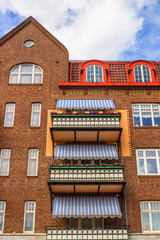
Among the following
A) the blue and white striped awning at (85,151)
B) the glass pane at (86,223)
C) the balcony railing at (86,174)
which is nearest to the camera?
the balcony railing at (86,174)

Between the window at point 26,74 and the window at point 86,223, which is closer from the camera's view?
the window at point 86,223

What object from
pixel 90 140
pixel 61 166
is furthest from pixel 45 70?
pixel 61 166

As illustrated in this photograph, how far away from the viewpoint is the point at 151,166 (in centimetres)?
2170

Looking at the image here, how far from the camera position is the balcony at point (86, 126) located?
21.3 meters

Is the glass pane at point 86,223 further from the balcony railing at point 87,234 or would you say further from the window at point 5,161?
the window at point 5,161

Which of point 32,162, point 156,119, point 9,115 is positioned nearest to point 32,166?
point 32,162

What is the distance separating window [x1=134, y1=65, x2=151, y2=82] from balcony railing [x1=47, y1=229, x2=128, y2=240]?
13.2 m

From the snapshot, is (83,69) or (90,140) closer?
(90,140)

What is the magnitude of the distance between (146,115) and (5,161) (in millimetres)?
12014

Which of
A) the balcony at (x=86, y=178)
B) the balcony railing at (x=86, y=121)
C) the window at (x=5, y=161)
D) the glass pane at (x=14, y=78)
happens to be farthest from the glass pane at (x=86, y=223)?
the glass pane at (x=14, y=78)

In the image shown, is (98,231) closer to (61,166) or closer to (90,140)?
(61,166)

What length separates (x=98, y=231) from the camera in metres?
18.6

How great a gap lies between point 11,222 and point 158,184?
11.0 m

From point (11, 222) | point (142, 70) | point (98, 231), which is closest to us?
point (98, 231)
